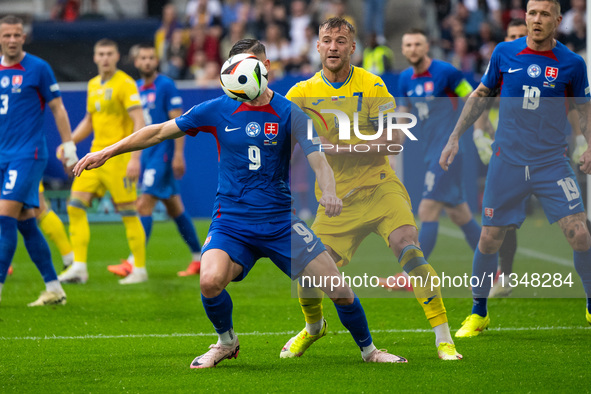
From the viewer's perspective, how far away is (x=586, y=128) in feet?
20.4

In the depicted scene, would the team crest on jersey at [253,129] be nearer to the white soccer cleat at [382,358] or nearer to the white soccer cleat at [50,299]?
the white soccer cleat at [382,358]

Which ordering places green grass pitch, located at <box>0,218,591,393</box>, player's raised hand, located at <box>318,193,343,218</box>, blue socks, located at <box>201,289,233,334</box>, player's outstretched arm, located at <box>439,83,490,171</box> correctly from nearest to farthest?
player's raised hand, located at <box>318,193,343,218</box>
green grass pitch, located at <box>0,218,591,393</box>
blue socks, located at <box>201,289,233,334</box>
player's outstretched arm, located at <box>439,83,490,171</box>

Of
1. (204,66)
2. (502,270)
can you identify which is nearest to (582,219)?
(502,270)

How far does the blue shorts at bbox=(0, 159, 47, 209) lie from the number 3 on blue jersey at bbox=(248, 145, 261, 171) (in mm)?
3068

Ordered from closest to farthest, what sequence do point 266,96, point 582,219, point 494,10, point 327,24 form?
1. point 266,96
2. point 327,24
3. point 582,219
4. point 494,10

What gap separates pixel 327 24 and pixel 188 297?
144 inches

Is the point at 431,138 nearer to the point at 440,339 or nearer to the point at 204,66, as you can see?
the point at 440,339

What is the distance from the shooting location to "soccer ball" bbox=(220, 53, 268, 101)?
16.9 feet

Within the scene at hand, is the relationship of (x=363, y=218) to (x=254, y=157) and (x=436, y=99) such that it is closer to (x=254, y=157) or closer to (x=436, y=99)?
(x=254, y=157)

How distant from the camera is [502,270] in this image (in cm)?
820

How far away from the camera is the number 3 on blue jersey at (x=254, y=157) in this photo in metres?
5.29

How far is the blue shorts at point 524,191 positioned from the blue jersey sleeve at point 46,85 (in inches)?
155

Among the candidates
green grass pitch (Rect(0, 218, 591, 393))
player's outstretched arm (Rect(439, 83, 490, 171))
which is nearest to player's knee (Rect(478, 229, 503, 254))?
green grass pitch (Rect(0, 218, 591, 393))

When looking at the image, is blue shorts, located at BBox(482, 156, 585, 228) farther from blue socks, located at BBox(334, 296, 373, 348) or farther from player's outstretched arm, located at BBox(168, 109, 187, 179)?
player's outstretched arm, located at BBox(168, 109, 187, 179)
